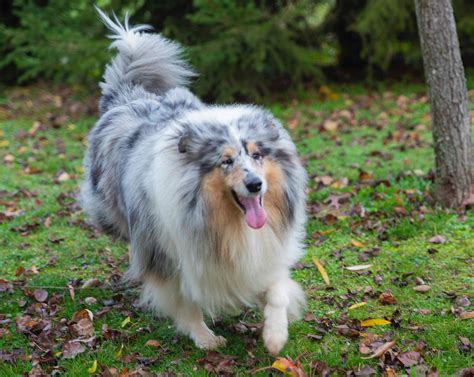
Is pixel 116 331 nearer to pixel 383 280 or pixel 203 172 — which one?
pixel 203 172

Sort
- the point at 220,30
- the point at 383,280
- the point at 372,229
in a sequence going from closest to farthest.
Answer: the point at 383,280 → the point at 372,229 → the point at 220,30

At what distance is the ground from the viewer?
3.53 metres

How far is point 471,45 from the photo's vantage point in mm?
11008

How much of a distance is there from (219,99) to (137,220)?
6.51 metres

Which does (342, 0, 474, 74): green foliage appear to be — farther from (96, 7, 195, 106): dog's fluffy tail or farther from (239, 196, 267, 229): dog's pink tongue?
(239, 196, 267, 229): dog's pink tongue

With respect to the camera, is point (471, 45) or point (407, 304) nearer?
point (407, 304)

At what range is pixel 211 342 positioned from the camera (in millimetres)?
3781

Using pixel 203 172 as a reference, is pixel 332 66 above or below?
below

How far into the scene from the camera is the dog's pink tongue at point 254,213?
3287 mm

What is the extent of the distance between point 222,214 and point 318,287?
1371 mm

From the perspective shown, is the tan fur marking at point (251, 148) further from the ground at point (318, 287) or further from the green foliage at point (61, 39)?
the green foliage at point (61, 39)

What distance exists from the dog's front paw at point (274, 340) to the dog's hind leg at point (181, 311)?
40cm

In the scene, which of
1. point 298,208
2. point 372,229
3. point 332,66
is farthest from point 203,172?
point 332,66

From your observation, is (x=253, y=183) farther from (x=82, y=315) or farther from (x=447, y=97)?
(x=447, y=97)
